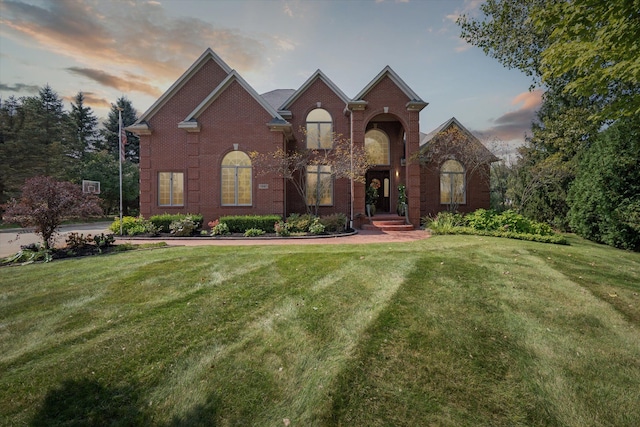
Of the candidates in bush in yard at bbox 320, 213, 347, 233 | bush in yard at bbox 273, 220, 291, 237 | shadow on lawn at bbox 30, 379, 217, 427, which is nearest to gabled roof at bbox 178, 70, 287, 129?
bush in yard at bbox 273, 220, 291, 237

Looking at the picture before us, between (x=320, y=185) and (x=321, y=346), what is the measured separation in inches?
514

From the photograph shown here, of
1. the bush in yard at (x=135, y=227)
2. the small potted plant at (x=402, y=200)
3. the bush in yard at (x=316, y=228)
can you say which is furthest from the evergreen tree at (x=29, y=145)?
the small potted plant at (x=402, y=200)

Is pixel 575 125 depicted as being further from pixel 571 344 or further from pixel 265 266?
pixel 265 266

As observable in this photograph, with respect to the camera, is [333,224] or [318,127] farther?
[318,127]

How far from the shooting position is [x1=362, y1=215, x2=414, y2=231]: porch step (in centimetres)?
1388

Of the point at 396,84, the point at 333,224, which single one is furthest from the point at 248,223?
the point at 396,84

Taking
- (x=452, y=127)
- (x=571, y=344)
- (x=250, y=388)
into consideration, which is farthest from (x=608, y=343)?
(x=452, y=127)

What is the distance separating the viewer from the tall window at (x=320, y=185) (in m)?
16.5

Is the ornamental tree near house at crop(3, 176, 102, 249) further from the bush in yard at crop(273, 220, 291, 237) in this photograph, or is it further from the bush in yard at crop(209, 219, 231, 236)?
the bush in yard at crop(273, 220, 291, 237)

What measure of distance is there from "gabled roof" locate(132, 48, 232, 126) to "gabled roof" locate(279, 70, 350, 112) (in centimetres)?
364

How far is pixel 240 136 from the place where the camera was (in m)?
14.5

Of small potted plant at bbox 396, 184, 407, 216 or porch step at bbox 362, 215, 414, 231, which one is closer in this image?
porch step at bbox 362, 215, 414, 231

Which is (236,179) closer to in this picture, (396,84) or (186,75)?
(186,75)

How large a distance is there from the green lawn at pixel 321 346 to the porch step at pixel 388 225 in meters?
7.21
